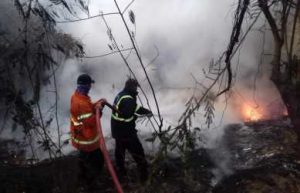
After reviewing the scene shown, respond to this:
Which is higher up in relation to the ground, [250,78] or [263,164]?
[250,78]

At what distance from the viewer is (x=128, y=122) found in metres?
6.69

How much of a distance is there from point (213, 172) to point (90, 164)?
1.91 m

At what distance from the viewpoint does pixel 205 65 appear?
1048 cm

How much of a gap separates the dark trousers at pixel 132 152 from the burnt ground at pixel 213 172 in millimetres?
160

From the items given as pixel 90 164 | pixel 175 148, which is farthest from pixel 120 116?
pixel 175 148

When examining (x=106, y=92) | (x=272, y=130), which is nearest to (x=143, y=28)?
(x=106, y=92)

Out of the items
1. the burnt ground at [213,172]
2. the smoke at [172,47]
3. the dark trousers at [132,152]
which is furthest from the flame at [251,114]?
the dark trousers at [132,152]

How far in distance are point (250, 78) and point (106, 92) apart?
3201mm

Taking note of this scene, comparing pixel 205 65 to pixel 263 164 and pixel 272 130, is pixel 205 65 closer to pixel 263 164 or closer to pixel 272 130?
pixel 272 130

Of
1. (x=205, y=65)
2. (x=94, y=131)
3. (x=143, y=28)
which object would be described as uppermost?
(x=143, y=28)

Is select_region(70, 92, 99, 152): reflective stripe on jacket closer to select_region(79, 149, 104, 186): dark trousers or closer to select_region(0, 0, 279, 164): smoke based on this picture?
select_region(79, 149, 104, 186): dark trousers

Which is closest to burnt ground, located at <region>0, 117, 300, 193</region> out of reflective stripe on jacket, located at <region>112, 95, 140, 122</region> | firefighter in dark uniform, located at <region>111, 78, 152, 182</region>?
firefighter in dark uniform, located at <region>111, 78, 152, 182</region>

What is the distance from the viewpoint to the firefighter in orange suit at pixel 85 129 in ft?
20.5

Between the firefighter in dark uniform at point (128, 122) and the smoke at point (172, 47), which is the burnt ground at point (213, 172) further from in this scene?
the smoke at point (172, 47)
